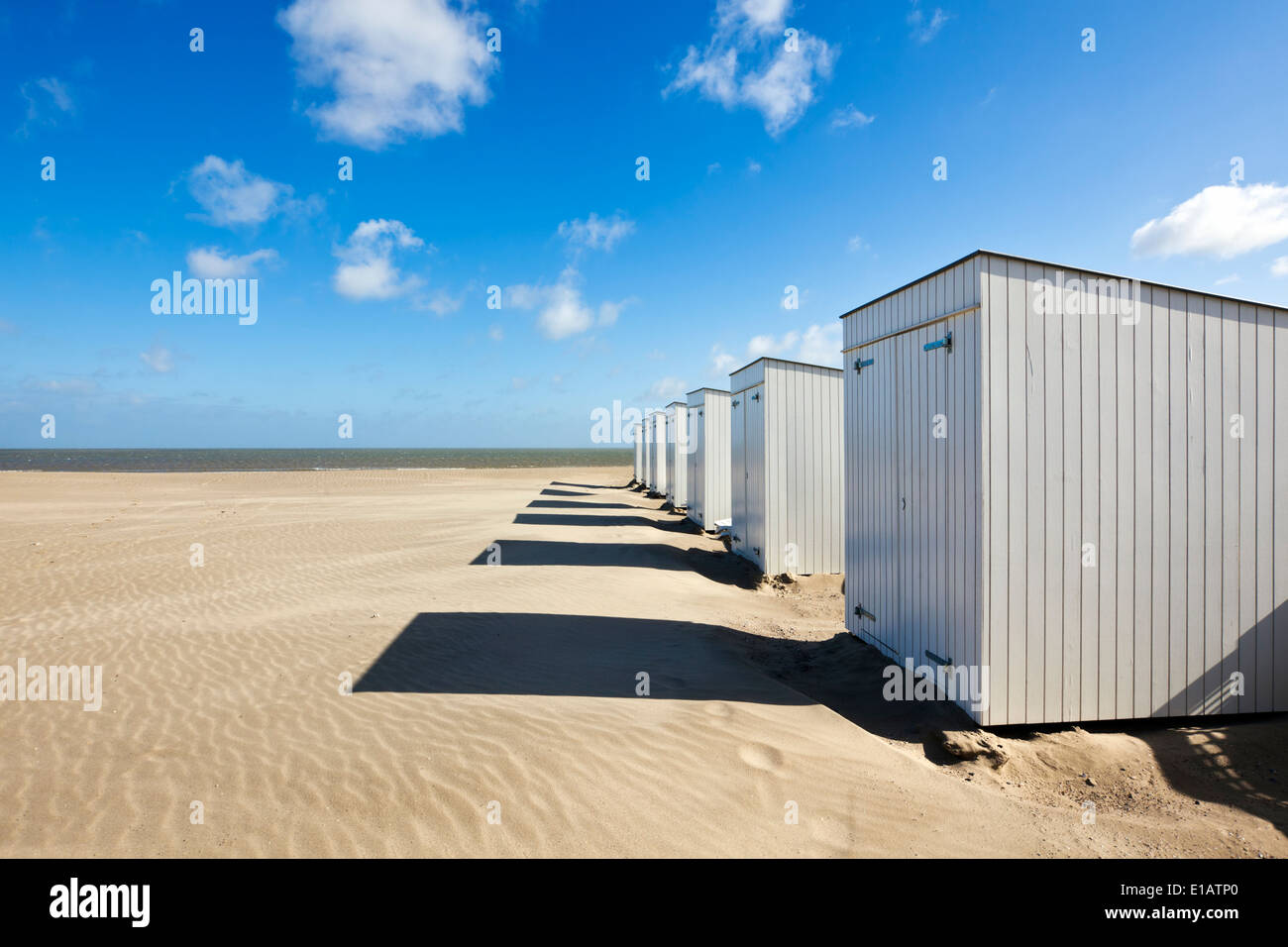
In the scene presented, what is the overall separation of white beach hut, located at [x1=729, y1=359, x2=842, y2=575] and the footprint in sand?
24.0 ft

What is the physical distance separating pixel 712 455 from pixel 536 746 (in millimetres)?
13885

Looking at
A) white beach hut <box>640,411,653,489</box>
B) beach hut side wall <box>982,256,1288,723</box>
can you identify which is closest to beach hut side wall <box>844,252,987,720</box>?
beach hut side wall <box>982,256,1288,723</box>

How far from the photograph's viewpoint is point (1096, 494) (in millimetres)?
5027

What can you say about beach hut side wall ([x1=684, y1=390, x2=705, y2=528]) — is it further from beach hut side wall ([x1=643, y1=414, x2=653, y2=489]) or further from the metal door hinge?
the metal door hinge

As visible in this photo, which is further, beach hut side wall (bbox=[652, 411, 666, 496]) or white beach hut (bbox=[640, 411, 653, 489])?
white beach hut (bbox=[640, 411, 653, 489])

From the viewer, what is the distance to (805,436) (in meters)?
12.0

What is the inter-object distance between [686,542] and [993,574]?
36.8 feet

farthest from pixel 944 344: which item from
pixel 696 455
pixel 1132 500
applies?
pixel 696 455

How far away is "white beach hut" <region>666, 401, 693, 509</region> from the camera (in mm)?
21170

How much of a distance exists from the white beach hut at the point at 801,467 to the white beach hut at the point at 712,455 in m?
5.83

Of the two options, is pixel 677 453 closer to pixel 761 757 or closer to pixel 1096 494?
pixel 1096 494
